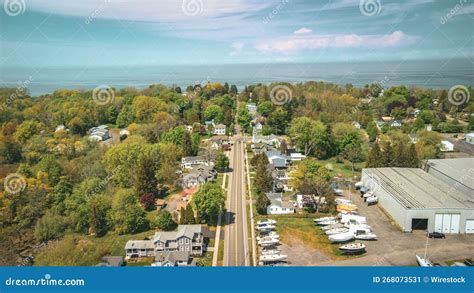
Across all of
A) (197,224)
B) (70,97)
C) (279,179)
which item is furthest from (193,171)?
(70,97)

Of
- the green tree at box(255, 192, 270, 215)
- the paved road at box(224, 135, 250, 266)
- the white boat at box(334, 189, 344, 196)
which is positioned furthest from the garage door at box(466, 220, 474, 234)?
the paved road at box(224, 135, 250, 266)

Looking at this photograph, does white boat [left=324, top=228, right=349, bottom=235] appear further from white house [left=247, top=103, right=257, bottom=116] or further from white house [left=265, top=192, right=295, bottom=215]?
white house [left=247, top=103, right=257, bottom=116]

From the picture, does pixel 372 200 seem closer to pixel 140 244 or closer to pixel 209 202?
pixel 209 202

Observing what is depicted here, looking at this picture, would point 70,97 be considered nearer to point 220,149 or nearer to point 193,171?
point 220,149

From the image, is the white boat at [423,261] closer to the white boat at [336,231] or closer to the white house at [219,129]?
the white boat at [336,231]

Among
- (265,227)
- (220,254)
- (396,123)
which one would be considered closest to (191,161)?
(265,227)

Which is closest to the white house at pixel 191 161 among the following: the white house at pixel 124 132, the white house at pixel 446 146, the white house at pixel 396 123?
the white house at pixel 124 132
